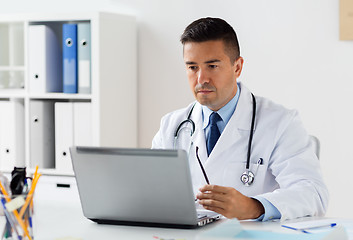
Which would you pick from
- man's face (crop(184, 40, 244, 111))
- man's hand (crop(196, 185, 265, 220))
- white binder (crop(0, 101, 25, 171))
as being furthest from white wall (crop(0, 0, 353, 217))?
man's hand (crop(196, 185, 265, 220))

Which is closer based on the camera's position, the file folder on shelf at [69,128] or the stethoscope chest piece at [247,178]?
the stethoscope chest piece at [247,178]

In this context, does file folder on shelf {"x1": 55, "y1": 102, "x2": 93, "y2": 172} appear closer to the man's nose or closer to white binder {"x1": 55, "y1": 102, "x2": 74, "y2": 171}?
white binder {"x1": 55, "y1": 102, "x2": 74, "y2": 171}

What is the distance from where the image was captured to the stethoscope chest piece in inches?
76.5

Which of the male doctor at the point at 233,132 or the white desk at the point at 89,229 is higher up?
the male doctor at the point at 233,132

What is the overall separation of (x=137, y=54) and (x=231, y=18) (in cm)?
55

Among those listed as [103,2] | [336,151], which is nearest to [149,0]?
[103,2]

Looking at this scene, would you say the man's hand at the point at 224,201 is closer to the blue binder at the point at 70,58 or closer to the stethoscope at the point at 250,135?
the stethoscope at the point at 250,135

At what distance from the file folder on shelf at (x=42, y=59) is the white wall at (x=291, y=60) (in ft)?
1.60

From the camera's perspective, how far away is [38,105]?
3.10m

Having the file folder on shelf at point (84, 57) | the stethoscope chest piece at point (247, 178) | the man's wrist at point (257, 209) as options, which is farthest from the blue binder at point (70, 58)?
the man's wrist at point (257, 209)

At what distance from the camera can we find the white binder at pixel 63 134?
3.02 m

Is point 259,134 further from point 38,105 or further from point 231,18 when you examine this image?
point 38,105

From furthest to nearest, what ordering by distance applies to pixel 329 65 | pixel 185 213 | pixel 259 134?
pixel 329 65, pixel 259 134, pixel 185 213

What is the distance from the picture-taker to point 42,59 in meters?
3.04
